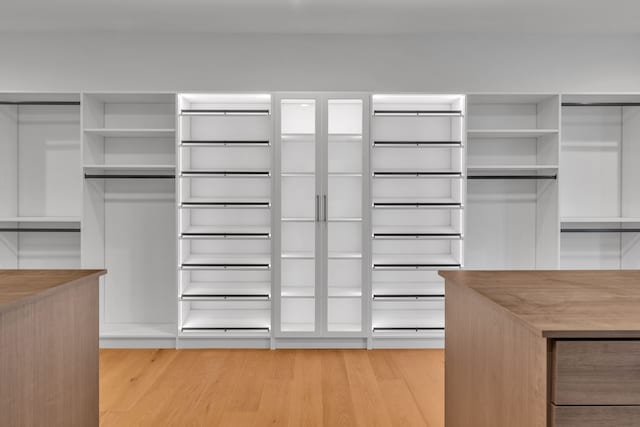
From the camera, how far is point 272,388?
10.4 ft

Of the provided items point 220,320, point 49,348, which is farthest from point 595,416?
point 220,320

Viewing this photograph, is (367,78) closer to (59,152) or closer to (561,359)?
(59,152)

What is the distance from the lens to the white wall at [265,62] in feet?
14.0

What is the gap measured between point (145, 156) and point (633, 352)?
404 cm

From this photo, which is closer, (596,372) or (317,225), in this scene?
(596,372)

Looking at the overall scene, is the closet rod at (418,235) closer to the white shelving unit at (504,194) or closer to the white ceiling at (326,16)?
the white shelving unit at (504,194)

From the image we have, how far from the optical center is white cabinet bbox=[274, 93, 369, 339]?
399 centimetres

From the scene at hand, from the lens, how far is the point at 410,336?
402 cm

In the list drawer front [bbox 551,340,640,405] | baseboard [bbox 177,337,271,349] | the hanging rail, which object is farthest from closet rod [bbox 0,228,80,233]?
drawer front [bbox 551,340,640,405]

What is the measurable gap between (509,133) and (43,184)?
416 cm

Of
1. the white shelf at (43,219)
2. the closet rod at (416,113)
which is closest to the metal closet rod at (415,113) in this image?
the closet rod at (416,113)

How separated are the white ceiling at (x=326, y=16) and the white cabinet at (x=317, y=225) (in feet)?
2.22

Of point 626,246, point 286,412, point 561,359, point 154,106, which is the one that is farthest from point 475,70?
point 561,359

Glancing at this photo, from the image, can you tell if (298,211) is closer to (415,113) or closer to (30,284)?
(415,113)
